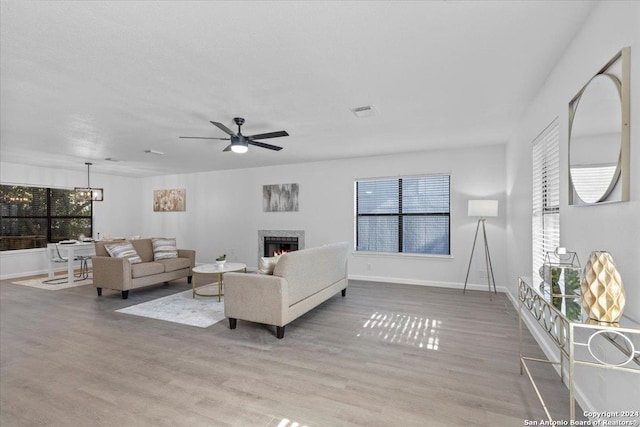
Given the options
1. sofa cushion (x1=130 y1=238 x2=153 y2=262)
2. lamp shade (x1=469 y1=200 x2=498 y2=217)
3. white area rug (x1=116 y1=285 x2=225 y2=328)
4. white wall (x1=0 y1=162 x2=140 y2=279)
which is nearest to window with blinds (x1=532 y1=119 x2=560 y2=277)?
lamp shade (x1=469 y1=200 x2=498 y2=217)

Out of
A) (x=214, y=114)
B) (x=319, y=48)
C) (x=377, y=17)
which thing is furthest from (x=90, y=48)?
(x=377, y=17)

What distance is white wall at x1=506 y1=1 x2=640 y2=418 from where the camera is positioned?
4.81 feet

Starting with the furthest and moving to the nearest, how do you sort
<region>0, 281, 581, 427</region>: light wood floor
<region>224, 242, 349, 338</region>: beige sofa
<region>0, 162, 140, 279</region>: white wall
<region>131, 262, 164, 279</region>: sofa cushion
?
<region>0, 162, 140, 279</region>: white wall < <region>131, 262, 164, 279</region>: sofa cushion < <region>224, 242, 349, 338</region>: beige sofa < <region>0, 281, 581, 427</region>: light wood floor

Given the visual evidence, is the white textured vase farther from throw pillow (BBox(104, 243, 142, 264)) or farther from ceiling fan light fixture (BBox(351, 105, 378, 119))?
throw pillow (BBox(104, 243, 142, 264))

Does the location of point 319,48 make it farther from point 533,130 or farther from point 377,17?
point 533,130

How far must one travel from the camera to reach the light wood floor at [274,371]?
2.03m

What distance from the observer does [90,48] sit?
2.23m

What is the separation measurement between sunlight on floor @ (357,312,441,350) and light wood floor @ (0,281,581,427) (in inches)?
0.9

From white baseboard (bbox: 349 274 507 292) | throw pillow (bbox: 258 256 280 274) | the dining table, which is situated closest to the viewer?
throw pillow (bbox: 258 256 280 274)

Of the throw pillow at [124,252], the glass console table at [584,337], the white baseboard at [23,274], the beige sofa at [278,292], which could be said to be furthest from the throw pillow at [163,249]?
the glass console table at [584,337]

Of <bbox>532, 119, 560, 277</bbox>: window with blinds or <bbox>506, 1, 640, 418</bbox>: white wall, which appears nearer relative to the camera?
<bbox>506, 1, 640, 418</bbox>: white wall

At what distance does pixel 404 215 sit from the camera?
19.9 feet

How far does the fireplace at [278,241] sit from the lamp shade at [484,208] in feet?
11.6

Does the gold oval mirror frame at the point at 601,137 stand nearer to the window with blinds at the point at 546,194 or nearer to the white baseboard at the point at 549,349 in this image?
the window with blinds at the point at 546,194
